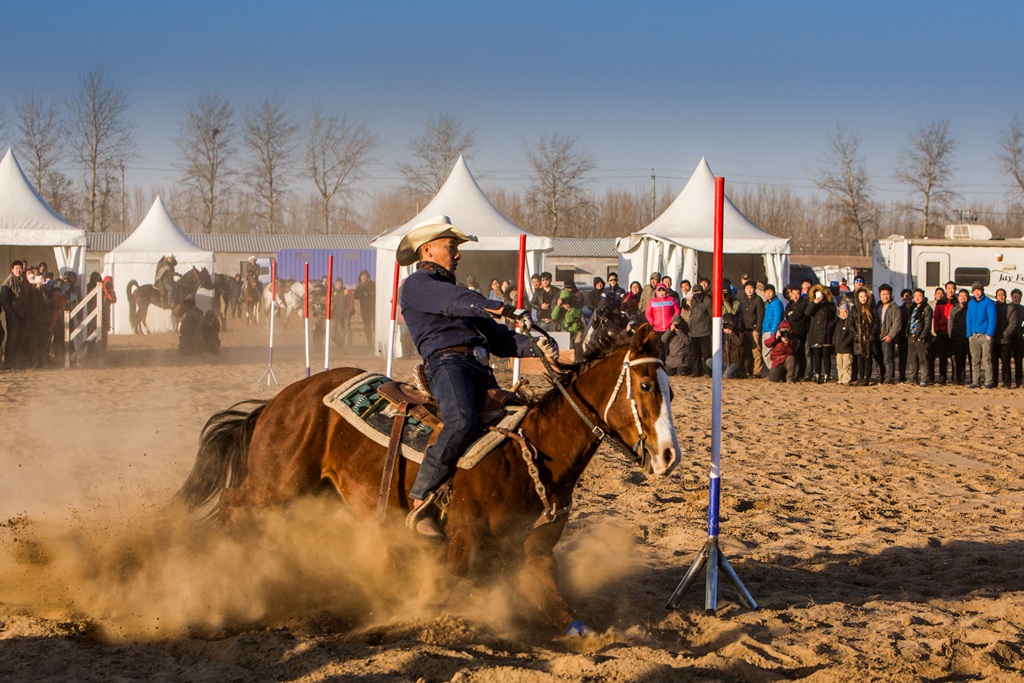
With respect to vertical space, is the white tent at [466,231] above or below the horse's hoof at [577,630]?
above

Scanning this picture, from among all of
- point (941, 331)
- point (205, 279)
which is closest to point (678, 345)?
point (941, 331)

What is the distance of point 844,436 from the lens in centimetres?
1160

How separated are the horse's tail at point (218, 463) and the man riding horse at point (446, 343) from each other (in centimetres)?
125

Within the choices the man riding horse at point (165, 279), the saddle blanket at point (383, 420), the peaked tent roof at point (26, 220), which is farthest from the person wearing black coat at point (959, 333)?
the man riding horse at point (165, 279)

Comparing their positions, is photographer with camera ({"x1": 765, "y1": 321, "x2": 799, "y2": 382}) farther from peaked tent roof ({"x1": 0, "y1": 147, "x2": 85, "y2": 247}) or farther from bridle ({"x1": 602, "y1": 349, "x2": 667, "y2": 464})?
peaked tent roof ({"x1": 0, "y1": 147, "x2": 85, "y2": 247})

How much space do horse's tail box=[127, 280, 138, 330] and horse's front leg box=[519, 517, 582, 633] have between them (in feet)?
89.1

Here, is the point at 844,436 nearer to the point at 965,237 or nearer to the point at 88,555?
the point at 88,555

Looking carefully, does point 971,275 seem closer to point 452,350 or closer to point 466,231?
point 466,231

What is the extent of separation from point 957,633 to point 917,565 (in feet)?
4.90

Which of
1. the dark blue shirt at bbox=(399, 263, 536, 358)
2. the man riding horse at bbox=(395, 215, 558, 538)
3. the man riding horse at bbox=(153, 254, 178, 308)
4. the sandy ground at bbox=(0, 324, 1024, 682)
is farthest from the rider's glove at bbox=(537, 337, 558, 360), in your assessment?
the man riding horse at bbox=(153, 254, 178, 308)

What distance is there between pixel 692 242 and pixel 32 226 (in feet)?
47.0

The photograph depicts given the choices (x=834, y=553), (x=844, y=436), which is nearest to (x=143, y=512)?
(x=834, y=553)

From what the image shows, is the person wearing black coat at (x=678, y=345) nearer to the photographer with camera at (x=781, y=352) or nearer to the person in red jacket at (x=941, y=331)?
the photographer with camera at (x=781, y=352)

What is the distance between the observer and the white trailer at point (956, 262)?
24.5 meters
